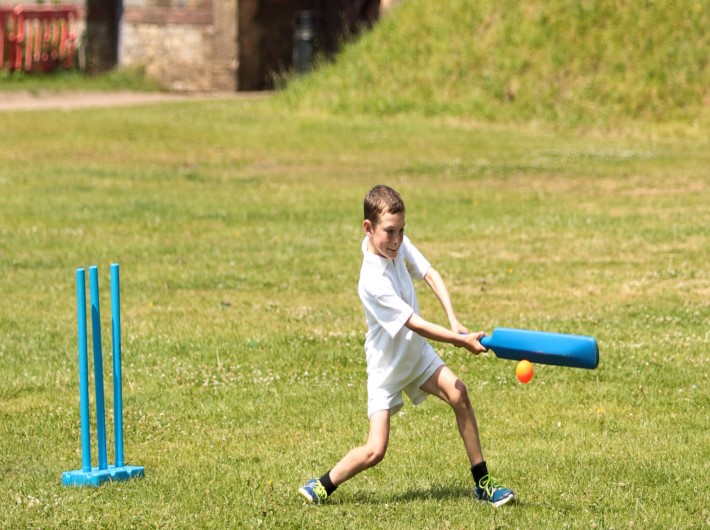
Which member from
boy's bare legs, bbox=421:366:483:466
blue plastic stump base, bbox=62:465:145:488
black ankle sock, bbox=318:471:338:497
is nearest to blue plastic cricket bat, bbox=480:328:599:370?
boy's bare legs, bbox=421:366:483:466

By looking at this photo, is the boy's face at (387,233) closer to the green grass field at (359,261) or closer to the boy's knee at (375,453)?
the boy's knee at (375,453)

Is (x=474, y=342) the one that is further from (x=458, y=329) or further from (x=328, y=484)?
(x=328, y=484)

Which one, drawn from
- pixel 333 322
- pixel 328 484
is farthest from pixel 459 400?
pixel 333 322

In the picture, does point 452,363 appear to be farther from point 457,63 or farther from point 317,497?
point 457,63

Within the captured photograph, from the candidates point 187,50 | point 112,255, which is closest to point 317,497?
point 112,255

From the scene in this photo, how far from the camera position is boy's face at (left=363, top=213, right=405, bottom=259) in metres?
6.41

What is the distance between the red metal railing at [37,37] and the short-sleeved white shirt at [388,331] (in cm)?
2757

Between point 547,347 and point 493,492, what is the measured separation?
91 cm

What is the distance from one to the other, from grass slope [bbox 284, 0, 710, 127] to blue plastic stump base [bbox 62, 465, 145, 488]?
18.2 meters

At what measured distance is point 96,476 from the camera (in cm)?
693

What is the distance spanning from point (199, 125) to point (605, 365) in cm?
1646

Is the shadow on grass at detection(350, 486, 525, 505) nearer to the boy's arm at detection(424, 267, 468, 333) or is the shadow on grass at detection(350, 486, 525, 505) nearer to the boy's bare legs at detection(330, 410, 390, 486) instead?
Result: the boy's bare legs at detection(330, 410, 390, 486)

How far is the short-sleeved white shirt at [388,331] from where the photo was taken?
21.3 ft

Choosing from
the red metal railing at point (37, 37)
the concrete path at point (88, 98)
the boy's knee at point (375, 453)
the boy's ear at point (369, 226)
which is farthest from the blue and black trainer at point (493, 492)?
the red metal railing at point (37, 37)
